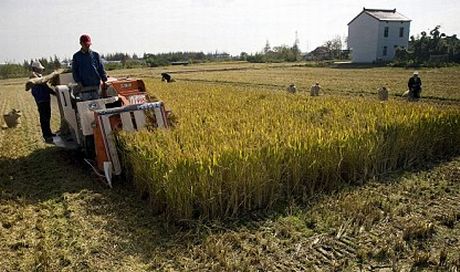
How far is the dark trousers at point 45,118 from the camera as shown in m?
8.00

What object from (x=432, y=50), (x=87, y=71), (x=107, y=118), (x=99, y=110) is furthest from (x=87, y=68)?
(x=432, y=50)

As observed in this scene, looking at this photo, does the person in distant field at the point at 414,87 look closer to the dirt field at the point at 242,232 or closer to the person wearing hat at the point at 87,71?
the dirt field at the point at 242,232

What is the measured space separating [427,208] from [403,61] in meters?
43.3

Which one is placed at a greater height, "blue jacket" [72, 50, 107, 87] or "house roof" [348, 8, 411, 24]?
"house roof" [348, 8, 411, 24]

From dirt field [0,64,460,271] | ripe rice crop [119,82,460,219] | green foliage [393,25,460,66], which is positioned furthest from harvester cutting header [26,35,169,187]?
green foliage [393,25,460,66]

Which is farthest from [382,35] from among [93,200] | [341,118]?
[93,200]

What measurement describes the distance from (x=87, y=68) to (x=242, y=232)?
13.8 ft

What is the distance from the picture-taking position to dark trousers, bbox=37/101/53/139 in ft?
26.2

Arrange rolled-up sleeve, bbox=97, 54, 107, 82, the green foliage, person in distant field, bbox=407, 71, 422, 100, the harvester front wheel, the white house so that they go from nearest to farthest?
1. the harvester front wheel
2. rolled-up sleeve, bbox=97, 54, 107, 82
3. person in distant field, bbox=407, 71, 422, 100
4. the green foliage
5. the white house

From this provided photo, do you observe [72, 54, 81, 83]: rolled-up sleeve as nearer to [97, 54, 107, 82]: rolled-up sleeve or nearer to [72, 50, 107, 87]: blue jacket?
[72, 50, 107, 87]: blue jacket

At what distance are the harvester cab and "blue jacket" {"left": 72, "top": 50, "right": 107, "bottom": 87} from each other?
32cm

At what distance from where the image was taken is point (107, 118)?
234 inches

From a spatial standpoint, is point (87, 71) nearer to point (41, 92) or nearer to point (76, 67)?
point (76, 67)

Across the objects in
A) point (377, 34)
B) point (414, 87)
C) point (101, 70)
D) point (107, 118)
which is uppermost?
point (377, 34)
